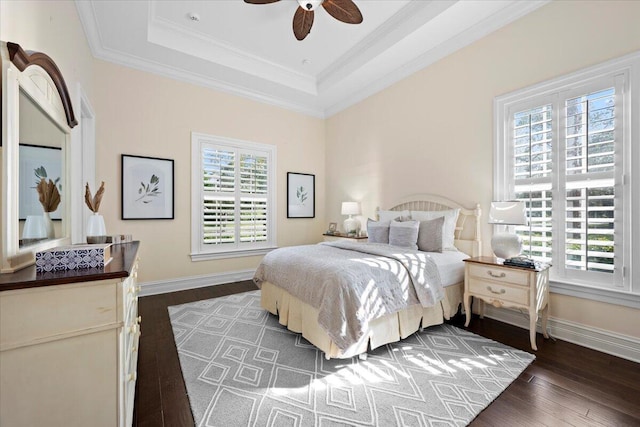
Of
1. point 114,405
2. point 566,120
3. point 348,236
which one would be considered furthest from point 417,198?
point 114,405

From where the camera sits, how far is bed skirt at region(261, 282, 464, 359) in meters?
2.14

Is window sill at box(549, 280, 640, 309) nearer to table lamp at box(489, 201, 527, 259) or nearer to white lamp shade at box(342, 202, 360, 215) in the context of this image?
table lamp at box(489, 201, 527, 259)

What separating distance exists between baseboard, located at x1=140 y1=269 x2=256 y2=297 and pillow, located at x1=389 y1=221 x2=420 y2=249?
8.47 ft

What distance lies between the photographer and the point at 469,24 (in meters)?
3.11

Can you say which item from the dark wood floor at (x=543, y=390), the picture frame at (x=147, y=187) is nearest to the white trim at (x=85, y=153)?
the picture frame at (x=147, y=187)

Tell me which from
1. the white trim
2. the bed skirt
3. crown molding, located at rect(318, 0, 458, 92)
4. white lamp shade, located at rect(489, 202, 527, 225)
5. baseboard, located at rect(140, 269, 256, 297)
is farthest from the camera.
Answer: baseboard, located at rect(140, 269, 256, 297)

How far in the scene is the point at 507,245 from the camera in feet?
8.52

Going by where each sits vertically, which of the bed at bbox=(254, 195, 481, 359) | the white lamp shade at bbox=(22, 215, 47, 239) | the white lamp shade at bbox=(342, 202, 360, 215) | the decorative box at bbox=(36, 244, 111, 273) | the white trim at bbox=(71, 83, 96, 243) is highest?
the white trim at bbox=(71, 83, 96, 243)

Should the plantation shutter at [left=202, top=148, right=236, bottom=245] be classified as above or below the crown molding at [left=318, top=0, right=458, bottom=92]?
below

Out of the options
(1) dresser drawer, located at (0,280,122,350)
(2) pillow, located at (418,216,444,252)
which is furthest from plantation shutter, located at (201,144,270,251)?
(1) dresser drawer, located at (0,280,122,350)

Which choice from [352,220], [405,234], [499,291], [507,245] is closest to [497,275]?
[499,291]

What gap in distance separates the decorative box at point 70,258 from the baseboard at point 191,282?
9.73 ft

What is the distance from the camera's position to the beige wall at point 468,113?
2.35m

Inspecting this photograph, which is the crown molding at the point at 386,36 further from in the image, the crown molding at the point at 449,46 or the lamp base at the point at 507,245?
the lamp base at the point at 507,245
